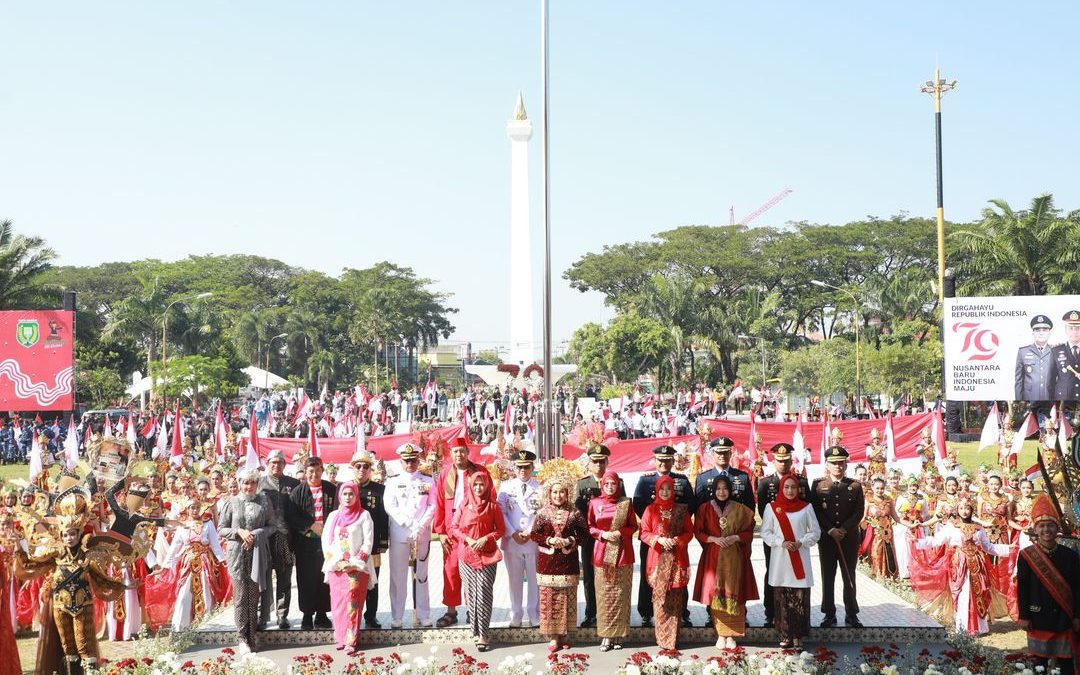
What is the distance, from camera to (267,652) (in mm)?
8953

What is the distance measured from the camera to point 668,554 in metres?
8.68

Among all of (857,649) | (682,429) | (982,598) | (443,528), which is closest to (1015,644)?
(982,598)

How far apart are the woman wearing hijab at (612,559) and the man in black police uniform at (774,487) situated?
1.16m

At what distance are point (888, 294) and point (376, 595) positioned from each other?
1954 inches

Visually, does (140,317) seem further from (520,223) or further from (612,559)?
(612,559)

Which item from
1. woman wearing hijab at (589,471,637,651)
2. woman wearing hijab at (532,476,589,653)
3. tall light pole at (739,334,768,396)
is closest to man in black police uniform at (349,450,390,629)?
woman wearing hijab at (532,476,589,653)

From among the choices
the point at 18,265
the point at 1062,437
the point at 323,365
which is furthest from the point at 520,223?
the point at 323,365

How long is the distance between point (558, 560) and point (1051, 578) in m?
3.63

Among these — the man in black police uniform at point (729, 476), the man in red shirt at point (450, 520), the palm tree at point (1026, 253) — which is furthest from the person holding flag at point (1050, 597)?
the palm tree at point (1026, 253)

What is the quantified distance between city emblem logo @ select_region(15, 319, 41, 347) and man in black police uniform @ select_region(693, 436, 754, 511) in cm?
2210

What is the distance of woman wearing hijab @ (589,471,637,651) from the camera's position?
8.70 meters

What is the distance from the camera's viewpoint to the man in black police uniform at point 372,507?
9.43m

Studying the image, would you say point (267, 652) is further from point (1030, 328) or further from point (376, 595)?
point (1030, 328)

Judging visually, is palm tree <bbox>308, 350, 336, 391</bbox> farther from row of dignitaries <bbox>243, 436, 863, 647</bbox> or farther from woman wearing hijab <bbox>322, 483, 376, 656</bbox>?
woman wearing hijab <bbox>322, 483, 376, 656</bbox>
